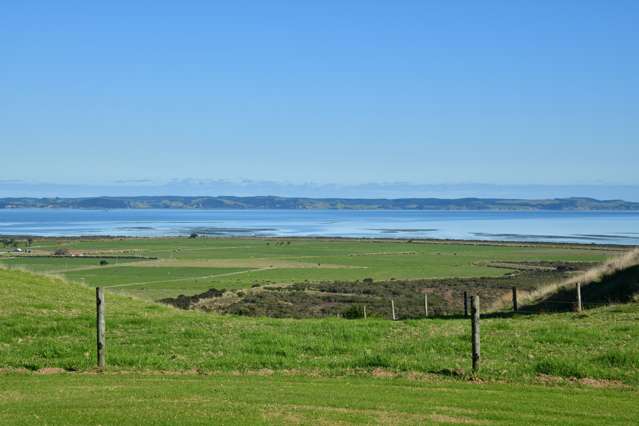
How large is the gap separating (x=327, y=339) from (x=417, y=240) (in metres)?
134

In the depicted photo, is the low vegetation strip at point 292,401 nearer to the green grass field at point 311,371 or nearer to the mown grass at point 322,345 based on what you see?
the green grass field at point 311,371

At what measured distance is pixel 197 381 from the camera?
16.4 m

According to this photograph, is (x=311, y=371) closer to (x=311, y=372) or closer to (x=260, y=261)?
(x=311, y=372)

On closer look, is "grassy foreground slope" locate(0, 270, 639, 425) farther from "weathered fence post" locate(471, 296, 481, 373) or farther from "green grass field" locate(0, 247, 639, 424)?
"weathered fence post" locate(471, 296, 481, 373)

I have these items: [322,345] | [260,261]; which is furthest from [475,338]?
[260,261]

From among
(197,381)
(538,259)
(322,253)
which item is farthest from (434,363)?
(322,253)

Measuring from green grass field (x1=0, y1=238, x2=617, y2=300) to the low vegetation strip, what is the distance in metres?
41.6

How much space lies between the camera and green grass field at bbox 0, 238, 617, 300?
78.0 meters

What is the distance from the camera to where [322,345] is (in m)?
20.0

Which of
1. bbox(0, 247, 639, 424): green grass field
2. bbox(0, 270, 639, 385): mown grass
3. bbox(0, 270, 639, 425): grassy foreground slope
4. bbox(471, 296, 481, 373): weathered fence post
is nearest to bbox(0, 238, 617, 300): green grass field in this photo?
bbox(0, 270, 639, 385): mown grass

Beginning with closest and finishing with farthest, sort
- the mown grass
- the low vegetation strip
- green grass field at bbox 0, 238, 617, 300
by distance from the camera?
the low vegetation strip < the mown grass < green grass field at bbox 0, 238, 617, 300

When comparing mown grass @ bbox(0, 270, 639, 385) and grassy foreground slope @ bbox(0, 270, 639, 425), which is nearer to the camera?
grassy foreground slope @ bbox(0, 270, 639, 425)

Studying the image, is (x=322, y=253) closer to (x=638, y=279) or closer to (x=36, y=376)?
(x=638, y=279)

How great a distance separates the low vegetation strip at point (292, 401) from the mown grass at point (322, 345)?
1.08 meters
